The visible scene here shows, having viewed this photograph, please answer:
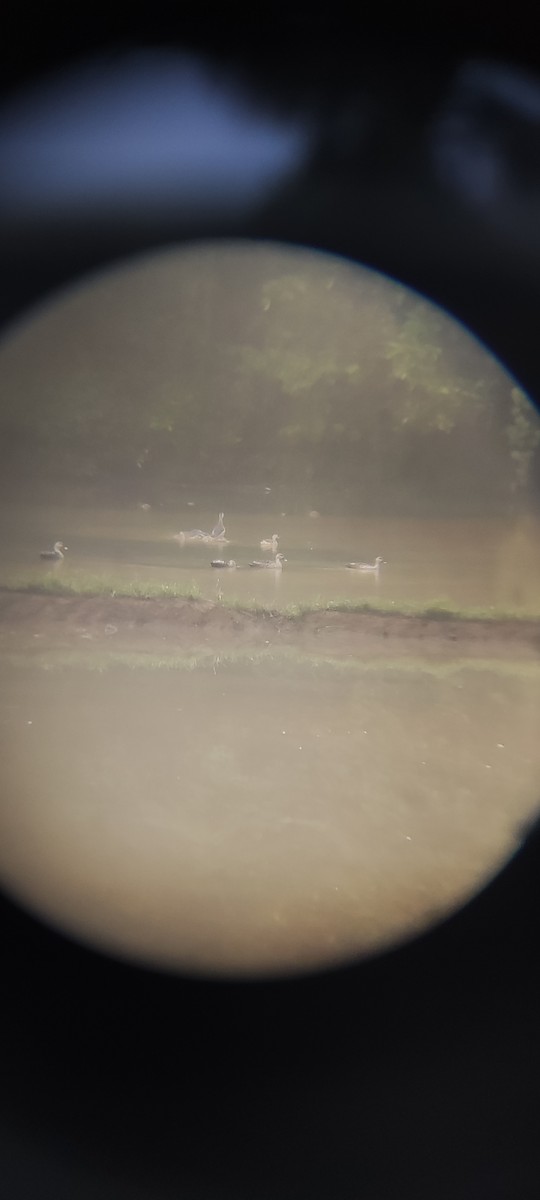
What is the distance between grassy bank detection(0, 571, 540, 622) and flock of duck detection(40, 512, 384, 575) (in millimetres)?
56

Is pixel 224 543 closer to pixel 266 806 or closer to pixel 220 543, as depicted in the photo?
pixel 220 543

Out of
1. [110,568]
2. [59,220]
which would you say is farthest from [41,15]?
[110,568]

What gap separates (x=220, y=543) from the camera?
166 cm

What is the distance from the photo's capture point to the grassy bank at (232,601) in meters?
1.67

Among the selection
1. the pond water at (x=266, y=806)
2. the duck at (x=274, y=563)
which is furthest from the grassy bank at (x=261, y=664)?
the duck at (x=274, y=563)

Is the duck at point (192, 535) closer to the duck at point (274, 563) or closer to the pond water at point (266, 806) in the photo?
the duck at point (274, 563)

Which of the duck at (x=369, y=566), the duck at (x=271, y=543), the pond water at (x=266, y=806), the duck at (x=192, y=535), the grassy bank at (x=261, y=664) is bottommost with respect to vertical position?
the pond water at (x=266, y=806)

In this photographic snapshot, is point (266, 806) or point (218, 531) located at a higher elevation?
point (218, 531)

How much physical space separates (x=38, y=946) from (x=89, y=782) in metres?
0.35

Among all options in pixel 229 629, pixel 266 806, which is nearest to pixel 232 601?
pixel 229 629

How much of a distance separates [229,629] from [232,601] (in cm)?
6

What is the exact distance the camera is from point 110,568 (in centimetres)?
170

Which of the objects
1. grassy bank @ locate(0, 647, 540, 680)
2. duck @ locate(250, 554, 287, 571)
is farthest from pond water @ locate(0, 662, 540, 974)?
duck @ locate(250, 554, 287, 571)

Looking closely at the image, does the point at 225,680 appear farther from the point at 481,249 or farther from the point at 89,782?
the point at 481,249
